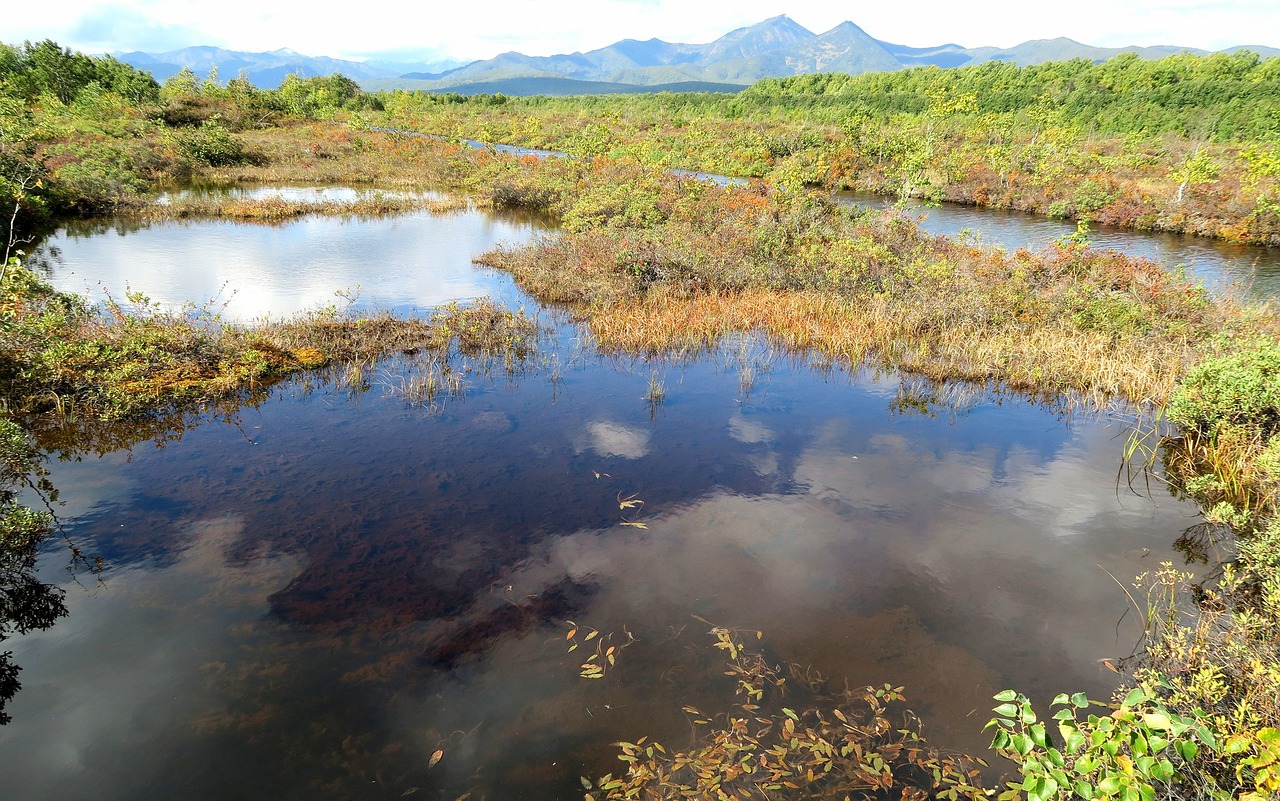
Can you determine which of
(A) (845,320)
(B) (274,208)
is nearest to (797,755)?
(A) (845,320)

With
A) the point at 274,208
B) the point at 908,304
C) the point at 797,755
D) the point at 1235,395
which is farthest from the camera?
the point at 274,208

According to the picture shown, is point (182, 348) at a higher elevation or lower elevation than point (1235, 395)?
higher

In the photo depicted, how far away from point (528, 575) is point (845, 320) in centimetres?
1184

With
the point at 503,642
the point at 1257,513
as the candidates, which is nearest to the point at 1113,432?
the point at 1257,513

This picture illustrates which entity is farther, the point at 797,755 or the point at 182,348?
the point at 182,348

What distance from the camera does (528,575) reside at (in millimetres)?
7566

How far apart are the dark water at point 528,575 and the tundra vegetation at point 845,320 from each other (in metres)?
0.66

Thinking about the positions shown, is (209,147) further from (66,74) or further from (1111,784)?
(1111,784)

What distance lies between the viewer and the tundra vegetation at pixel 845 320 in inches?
206

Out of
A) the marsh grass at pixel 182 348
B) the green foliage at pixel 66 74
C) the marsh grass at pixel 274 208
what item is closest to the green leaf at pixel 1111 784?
the marsh grass at pixel 182 348

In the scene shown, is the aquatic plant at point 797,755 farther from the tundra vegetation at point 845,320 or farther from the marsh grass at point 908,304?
the marsh grass at point 908,304

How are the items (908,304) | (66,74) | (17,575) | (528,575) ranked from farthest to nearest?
(66,74)
(908,304)
(528,575)
(17,575)

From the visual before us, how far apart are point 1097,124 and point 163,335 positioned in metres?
75.1

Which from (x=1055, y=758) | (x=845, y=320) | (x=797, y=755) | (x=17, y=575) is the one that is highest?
(x=1055, y=758)
